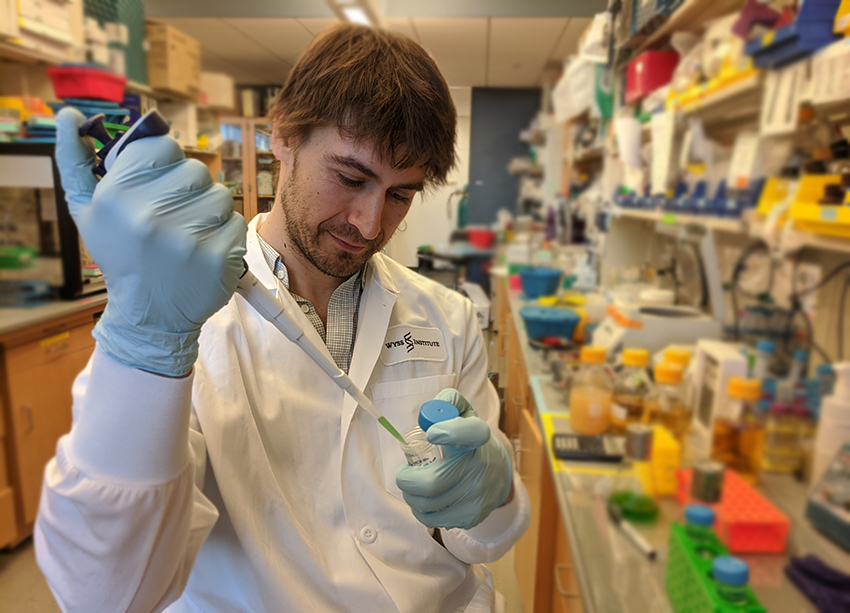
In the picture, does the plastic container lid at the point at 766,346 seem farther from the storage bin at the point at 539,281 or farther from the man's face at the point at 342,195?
the man's face at the point at 342,195

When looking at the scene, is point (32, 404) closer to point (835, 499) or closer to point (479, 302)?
point (479, 302)

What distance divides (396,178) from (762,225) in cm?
50

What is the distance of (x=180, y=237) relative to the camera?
23.4 inches

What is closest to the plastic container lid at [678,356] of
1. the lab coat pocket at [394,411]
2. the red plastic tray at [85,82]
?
the lab coat pocket at [394,411]

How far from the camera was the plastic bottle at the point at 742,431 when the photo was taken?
675mm

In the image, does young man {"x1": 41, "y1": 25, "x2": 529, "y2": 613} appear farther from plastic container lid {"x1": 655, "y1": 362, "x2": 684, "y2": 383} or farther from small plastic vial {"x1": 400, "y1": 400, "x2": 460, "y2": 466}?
plastic container lid {"x1": 655, "y1": 362, "x2": 684, "y2": 383}

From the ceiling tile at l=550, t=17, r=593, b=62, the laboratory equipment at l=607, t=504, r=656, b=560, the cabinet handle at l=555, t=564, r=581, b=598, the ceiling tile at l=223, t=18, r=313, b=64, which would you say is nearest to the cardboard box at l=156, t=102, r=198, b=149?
the ceiling tile at l=223, t=18, r=313, b=64

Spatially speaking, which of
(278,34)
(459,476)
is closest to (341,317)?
(459,476)

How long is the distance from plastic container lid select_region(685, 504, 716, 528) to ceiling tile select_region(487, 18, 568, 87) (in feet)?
2.32

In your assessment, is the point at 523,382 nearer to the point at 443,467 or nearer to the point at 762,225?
the point at 443,467

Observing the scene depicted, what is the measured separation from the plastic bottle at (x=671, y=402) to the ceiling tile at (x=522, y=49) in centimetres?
52

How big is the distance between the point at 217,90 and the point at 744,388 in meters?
0.74

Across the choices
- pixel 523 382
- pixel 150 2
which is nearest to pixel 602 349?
pixel 523 382

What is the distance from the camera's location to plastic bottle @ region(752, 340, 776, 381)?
2.04 ft
